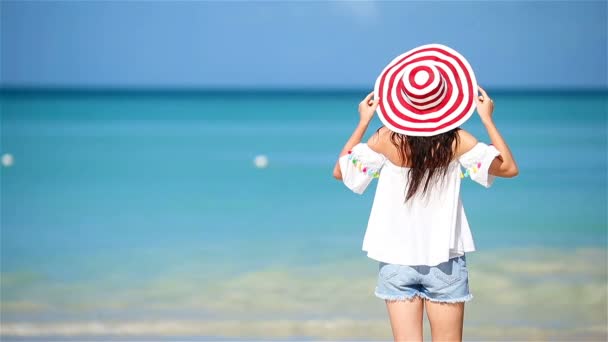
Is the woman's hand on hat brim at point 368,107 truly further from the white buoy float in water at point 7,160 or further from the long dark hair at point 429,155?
the white buoy float in water at point 7,160

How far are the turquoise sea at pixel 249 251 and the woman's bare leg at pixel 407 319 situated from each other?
1.46 meters

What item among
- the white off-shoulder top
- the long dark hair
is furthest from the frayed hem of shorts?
the long dark hair

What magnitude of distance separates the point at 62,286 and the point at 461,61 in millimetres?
Answer: 3478

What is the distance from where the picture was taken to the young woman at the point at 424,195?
3.06 m

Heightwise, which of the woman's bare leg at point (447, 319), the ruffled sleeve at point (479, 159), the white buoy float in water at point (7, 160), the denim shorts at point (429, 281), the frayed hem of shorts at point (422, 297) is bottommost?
the woman's bare leg at point (447, 319)

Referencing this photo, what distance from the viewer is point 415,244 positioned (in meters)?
3.10

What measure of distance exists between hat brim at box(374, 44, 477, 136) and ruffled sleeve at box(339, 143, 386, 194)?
123 millimetres

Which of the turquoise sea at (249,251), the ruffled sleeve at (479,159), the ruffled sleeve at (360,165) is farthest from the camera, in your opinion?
the turquoise sea at (249,251)

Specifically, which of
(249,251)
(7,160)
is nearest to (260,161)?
(7,160)

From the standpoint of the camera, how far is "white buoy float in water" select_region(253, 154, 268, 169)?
12.5 metres

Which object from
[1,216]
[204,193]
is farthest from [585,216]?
Result: [1,216]

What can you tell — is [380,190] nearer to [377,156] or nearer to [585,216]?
[377,156]

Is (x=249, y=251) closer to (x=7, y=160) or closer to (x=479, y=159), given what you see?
(x=479, y=159)

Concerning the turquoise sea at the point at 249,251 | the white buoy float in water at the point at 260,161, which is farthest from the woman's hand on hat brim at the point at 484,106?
the white buoy float in water at the point at 260,161
